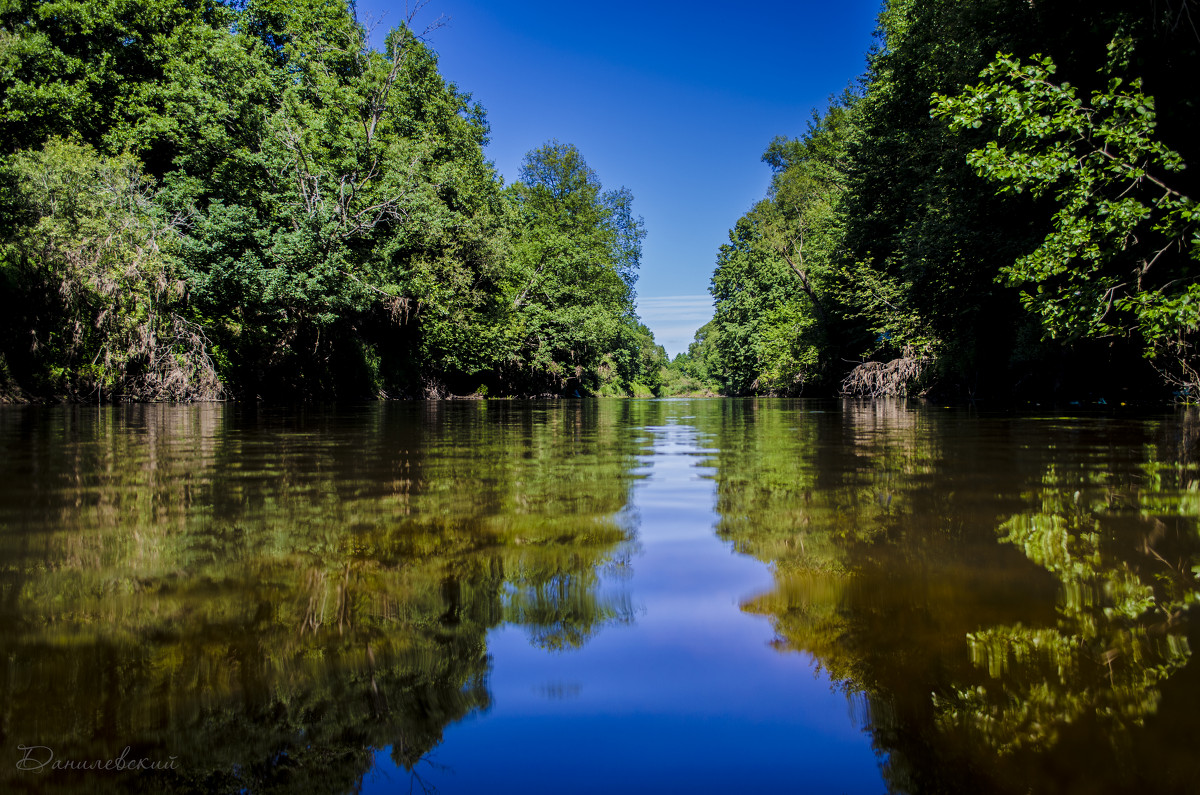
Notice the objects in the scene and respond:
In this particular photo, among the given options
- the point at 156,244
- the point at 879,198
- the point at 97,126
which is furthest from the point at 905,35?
the point at 97,126

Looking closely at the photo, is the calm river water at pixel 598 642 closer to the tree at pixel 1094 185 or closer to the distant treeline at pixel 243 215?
the tree at pixel 1094 185

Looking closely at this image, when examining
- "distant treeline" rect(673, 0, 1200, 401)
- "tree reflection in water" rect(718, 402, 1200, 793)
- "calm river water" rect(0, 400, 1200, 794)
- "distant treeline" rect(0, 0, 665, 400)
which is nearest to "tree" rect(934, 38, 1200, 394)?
"distant treeline" rect(673, 0, 1200, 401)

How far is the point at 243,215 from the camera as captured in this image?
1856 centimetres

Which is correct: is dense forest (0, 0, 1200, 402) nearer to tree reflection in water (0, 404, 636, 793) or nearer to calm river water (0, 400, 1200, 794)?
calm river water (0, 400, 1200, 794)

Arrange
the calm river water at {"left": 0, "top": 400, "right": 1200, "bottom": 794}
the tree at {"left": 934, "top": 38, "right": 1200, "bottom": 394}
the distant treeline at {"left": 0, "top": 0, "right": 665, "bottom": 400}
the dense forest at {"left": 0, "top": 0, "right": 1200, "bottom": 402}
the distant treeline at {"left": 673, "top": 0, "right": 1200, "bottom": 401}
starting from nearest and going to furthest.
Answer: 1. the calm river water at {"left": 0, "top": 400, "right": 1200, "bottom": 794}
2. the tree at {"left": 934, "top": 38, "right": 1200, "bottom": 394}
3. the distant treeline at {"left": 673, "top": 0, "right": 1200, "bottom": 401}
4. the dense forest at {"left": 0, "top": 0, "right": 1200, "bottom": 402}
5. the distant treeline at {"left": 0, "top": 0, "right": 665, "bottom": 400}

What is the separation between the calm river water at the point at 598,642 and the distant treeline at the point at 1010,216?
6.23 meters

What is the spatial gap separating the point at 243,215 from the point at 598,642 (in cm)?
2063

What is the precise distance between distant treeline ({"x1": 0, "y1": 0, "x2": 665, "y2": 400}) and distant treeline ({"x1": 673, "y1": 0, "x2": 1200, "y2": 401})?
14.7m

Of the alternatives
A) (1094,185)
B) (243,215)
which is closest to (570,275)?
(243,215)

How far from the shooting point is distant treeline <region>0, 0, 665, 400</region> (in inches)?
627

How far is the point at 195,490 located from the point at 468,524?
5.45 feet

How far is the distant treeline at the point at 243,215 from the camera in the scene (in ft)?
52.2

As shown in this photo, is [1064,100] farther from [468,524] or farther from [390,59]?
[390,59]

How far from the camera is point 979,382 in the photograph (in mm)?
19922
